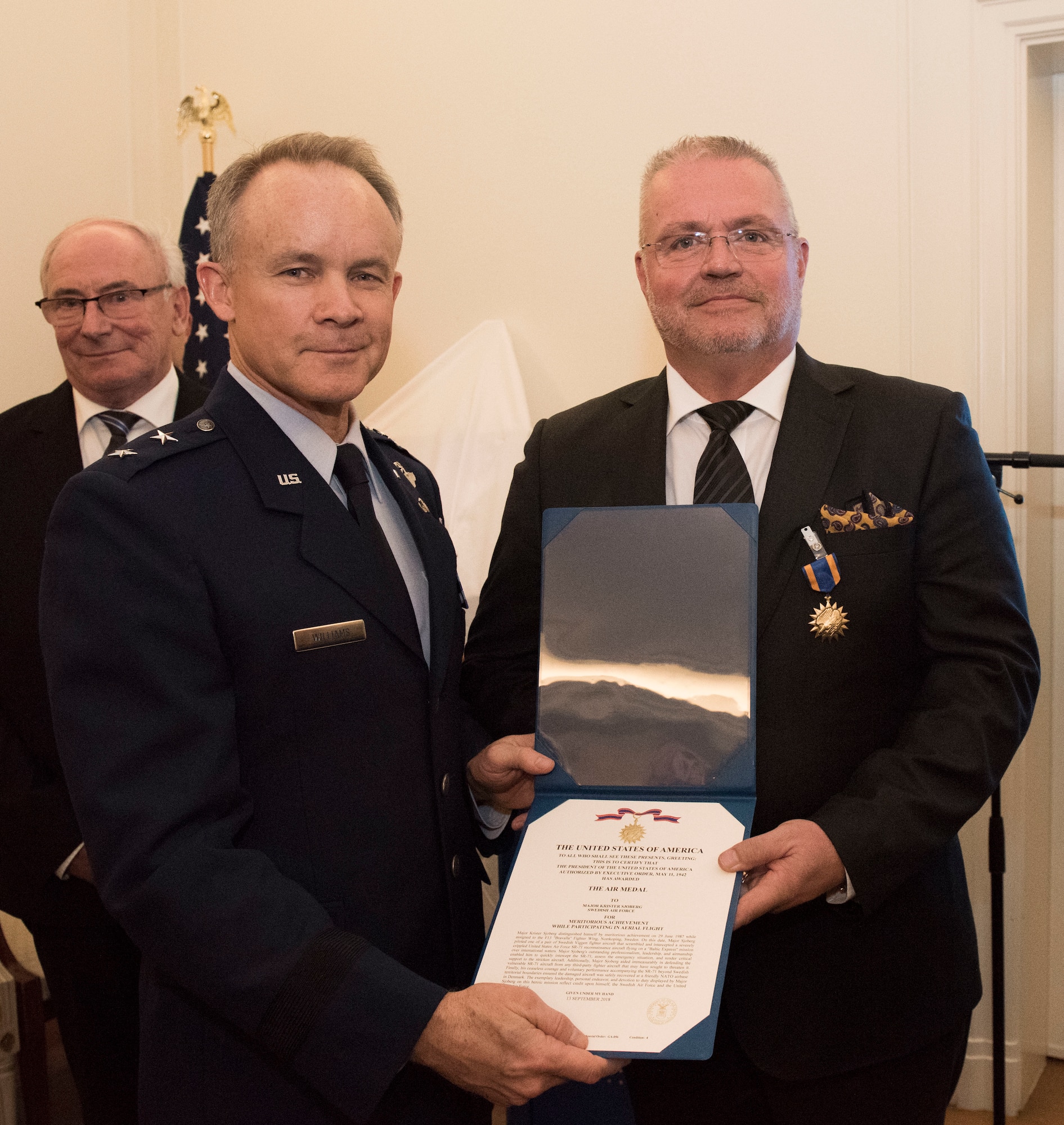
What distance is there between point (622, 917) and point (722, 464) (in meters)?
0.71

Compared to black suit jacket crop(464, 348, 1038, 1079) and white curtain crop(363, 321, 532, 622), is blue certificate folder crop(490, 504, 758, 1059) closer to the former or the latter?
black suit jacket crop(464, 348, 1038, 1079)

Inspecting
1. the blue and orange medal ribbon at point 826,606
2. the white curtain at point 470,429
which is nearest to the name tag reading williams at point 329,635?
the blue and orange medal ribbon at point 826,606

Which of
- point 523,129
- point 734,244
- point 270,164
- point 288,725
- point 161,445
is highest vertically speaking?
point 523,129

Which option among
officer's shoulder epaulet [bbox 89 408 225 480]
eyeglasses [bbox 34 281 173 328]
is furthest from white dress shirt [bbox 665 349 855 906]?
eyeglasses [bbox 34 281 173 328]

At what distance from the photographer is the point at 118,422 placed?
2.42 m

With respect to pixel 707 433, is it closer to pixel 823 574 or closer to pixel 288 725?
pixel 823 574

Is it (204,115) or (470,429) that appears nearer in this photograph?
(470,429)

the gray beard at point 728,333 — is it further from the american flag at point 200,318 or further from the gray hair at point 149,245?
the american flag at point 200,318

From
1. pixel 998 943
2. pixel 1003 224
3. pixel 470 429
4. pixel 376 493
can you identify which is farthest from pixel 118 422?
pixel 998 943

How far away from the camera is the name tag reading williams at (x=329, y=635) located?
1321 mm

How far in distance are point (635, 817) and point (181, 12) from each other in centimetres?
361

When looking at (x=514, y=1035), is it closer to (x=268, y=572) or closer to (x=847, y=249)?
(x=268, y=572)

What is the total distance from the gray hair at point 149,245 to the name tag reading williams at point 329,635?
5.14 feet

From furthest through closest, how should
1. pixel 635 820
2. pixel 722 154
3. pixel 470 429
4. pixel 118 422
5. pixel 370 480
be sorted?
pixel 470 429 < pixel 118 422 < pixel 722 154 < pixel 370 480 < pixel 635 820
